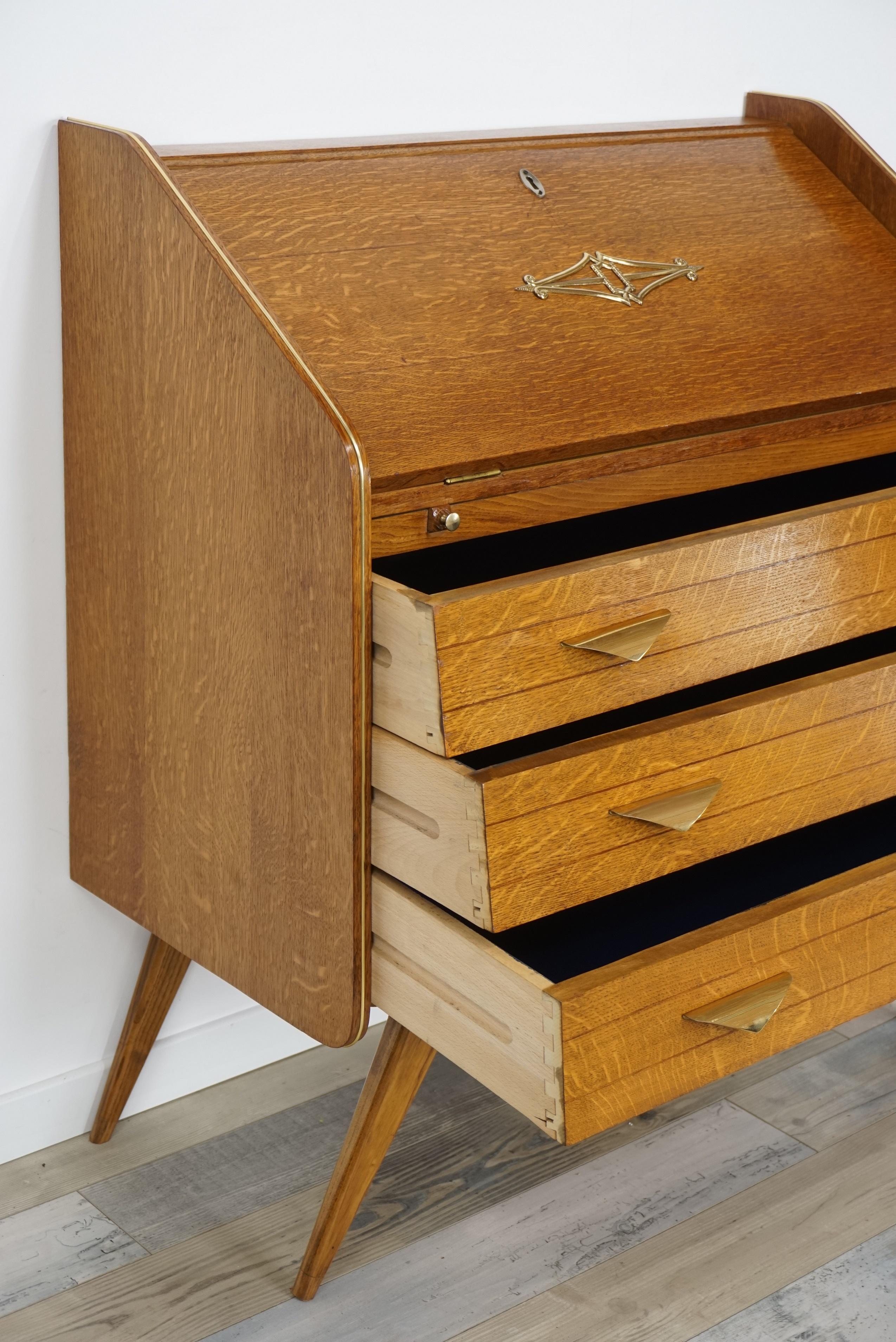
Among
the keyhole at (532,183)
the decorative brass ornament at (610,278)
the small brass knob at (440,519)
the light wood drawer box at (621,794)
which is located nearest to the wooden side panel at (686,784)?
the light wood drawer box at (621,794)

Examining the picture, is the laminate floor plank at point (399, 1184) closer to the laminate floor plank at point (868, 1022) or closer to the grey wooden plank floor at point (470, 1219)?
the grey wooden plank floor at point (470, 1219)

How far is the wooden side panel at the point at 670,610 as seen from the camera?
3.24 feet

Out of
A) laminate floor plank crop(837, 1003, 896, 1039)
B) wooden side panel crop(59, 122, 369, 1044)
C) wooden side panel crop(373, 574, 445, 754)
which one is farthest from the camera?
laminate floor plank crop(837, 1003, 896, 1039)

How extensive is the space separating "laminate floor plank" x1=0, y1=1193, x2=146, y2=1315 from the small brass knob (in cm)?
79

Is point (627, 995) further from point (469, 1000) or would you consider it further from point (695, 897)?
point (695, 897)

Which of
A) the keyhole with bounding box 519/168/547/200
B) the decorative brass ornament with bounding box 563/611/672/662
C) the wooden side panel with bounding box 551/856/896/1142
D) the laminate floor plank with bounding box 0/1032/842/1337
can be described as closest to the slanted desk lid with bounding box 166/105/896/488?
the keyhole with bounding box 519/168/547/200

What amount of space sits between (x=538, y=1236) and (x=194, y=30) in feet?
4.12

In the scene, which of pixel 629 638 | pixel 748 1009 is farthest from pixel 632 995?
pixel 629 638

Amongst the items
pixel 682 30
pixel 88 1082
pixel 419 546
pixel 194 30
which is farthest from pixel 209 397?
pixel 682 30

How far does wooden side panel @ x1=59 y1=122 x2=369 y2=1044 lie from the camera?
1.08 meters

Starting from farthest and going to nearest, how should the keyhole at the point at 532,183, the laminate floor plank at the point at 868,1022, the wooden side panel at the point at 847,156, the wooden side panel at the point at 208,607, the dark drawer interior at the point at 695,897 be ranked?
the laminate floor plank at the point at 868,1022 → the wooden side panel at the point at 847,156 → the keyhole at the point at 532,183 → the dark drawer interior at the point at 695,897 → the wooden side panel at the point at 208,607

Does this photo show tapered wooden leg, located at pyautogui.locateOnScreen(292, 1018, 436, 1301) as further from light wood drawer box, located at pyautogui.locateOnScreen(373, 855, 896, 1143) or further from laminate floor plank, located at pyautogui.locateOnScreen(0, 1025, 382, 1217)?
laminate floor plank, located at pyautogui.locateOnScreen(0, 1025, 382, 1217)

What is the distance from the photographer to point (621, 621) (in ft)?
3.47

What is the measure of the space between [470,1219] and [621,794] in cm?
60
